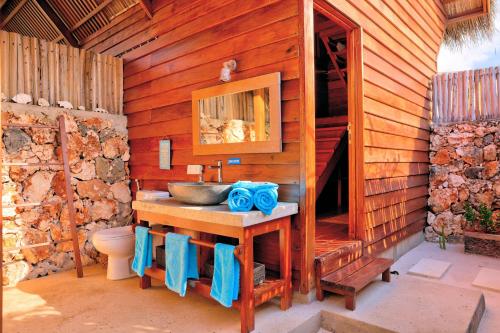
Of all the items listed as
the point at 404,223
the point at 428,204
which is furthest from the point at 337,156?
the point at 428,204

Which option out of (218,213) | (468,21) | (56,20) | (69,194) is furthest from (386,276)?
(56,20)

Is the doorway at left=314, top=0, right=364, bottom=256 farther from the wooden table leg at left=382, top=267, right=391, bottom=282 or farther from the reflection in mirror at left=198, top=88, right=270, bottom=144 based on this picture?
the reflection in mirror at left=198, top=88, right=270, bottom=144

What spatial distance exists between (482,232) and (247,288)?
12.2ft

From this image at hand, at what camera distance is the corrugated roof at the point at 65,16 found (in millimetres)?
4426

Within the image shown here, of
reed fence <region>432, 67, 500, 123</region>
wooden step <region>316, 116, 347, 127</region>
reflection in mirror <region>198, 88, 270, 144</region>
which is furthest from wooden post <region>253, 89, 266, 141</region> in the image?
reed fence <region>432, 67, 500, 123</region>

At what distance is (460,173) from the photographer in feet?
15.7

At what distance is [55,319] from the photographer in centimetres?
245

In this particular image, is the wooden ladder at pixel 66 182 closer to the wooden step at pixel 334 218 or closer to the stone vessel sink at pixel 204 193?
the stone vessel sink at pixel 204 193

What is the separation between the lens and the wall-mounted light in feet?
9.44

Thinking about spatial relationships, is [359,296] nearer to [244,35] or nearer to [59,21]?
[244,35]

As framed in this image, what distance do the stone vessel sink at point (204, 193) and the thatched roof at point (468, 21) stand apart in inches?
212

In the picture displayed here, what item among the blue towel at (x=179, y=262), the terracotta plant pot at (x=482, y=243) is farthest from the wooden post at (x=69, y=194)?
the terracotta plant pot at (x=482, y=243)

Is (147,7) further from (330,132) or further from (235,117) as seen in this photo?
(330,132)

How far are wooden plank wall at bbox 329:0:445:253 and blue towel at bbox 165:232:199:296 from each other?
1.79 meters
